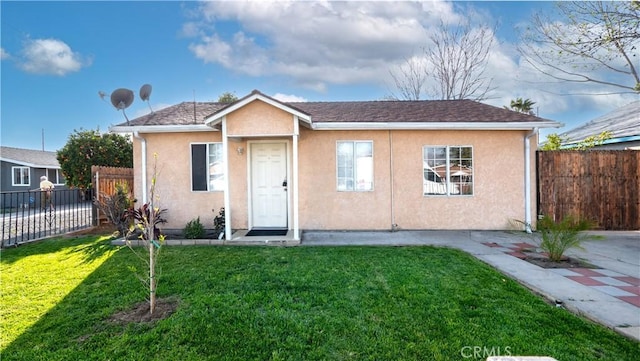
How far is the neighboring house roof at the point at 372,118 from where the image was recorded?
27.1ft

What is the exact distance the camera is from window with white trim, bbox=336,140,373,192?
8.88 meters

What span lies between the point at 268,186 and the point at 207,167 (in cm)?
199

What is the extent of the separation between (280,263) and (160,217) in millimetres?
5236

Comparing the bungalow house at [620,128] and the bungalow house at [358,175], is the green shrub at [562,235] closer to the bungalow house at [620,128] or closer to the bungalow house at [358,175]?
the bungalow house at [358,175]

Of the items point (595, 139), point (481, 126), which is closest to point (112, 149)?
point (481, 126)

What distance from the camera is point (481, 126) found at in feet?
27.9

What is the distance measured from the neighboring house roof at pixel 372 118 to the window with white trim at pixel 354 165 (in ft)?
2.14

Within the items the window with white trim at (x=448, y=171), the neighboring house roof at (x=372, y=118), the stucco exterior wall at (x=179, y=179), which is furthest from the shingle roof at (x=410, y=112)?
the stucco exterior wall at (x=179, y=179)

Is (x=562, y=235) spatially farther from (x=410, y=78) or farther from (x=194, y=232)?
(x=410, y=78)

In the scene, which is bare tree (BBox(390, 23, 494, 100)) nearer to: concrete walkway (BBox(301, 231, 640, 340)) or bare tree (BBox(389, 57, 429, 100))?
bare tree (BBox(389, 57, 429, 100))

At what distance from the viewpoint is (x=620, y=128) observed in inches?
454

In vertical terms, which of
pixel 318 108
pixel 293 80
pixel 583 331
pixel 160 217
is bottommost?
pixel 583 331

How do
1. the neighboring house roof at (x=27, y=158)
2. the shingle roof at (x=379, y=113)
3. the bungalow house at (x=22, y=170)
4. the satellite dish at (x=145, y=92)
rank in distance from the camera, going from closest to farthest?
the shingle roof at (x=379, y=113)
the satellite dish at (x=145, y=92)
the bungalow house at (x=22, y=170)
the neighboring house roof at (x=27, y=158)

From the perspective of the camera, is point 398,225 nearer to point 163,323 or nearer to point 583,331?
point 583,331
